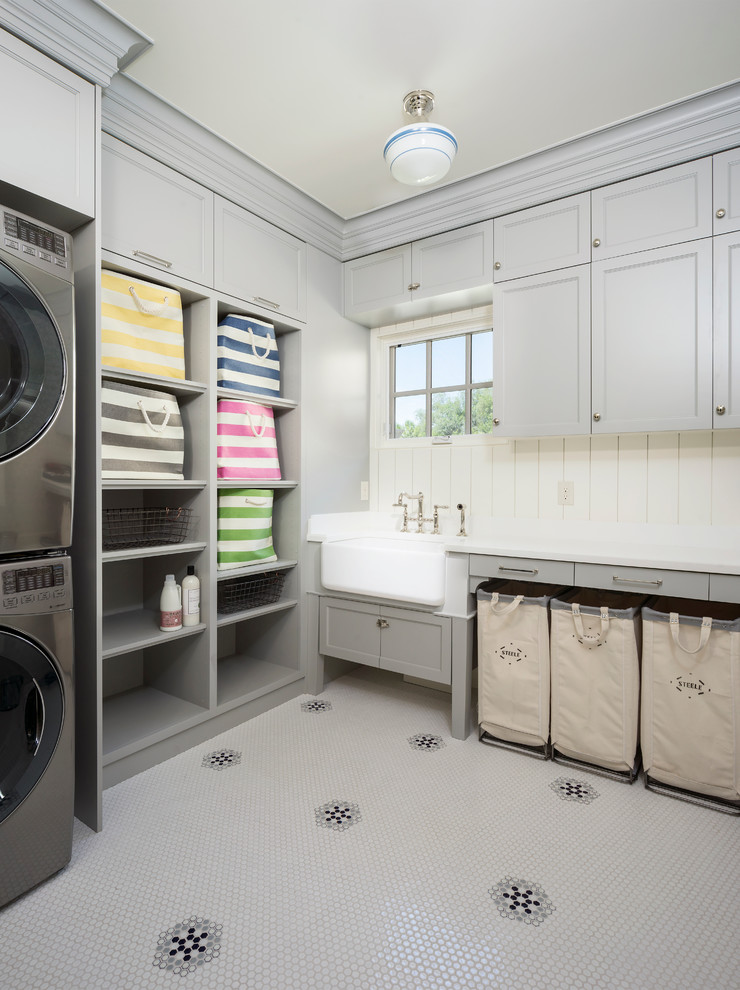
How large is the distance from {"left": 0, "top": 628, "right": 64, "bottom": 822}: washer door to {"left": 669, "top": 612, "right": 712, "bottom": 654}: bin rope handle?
1.97 m

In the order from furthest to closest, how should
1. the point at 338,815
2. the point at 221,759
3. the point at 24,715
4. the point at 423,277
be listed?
the point at 423,277 → the point at 221,759 → the point at 338,815 → the point at 24,715

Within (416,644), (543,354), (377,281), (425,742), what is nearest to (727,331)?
(543,354)

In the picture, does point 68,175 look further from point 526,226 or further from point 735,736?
point 735,736

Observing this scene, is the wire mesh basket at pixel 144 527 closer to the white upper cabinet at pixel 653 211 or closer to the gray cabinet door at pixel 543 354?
the gray cabinet door at pixel 543 354

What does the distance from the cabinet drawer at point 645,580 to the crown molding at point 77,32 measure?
2.32m

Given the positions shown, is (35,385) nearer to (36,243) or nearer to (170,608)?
(36,243)

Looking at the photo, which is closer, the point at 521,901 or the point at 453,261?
the point at 521,901

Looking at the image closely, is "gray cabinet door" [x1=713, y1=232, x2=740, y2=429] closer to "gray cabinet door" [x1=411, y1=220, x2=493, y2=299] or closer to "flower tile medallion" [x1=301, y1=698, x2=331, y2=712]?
"gray cabinet door" [x1=411, y1=220, x2=493, y2=299]

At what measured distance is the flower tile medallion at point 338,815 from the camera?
1.75 meters

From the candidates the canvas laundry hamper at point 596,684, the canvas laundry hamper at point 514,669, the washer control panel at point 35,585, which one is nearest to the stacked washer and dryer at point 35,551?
the washer control panel at point 35,585

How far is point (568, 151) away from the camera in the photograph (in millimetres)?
2285

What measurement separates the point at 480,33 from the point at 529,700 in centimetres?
237

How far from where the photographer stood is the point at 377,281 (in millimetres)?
2943

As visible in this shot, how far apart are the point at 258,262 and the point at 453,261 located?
962 millimetres
